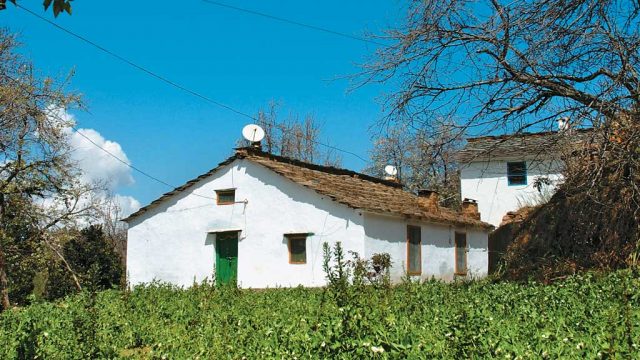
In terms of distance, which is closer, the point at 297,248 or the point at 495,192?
the point at 297,248

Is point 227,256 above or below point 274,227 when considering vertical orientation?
below

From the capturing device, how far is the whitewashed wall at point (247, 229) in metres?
20.0

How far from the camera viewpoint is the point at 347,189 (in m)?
22.0

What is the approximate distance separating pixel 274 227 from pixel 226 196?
2309 millimetres

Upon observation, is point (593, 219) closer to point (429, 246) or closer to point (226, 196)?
point (429, 246)

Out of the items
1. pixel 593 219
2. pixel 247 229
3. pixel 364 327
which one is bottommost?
pixel 364 327

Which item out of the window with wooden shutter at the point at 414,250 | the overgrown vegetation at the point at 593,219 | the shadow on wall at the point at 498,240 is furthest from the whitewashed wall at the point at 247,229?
the shadow on wall at the point at 498,240

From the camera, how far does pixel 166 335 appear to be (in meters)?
7.61

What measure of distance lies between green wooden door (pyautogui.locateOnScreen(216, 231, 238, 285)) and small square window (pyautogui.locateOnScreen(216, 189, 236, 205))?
3.46 ft

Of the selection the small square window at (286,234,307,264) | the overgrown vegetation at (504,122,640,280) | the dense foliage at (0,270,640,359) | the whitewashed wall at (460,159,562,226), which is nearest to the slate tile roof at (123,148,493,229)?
the small square window at (286,234,307,264)

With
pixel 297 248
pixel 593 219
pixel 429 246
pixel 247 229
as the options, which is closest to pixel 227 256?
pixel 247 229

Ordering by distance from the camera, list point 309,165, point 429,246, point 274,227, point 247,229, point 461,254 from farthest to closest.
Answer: point 461,254 < point 309,165 < point 429,246 < point 247,229 < point 274,227

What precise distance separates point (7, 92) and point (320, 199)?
9172mm

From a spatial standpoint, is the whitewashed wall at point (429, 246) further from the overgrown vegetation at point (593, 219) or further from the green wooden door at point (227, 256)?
the green wooden door at point (227, 256)
